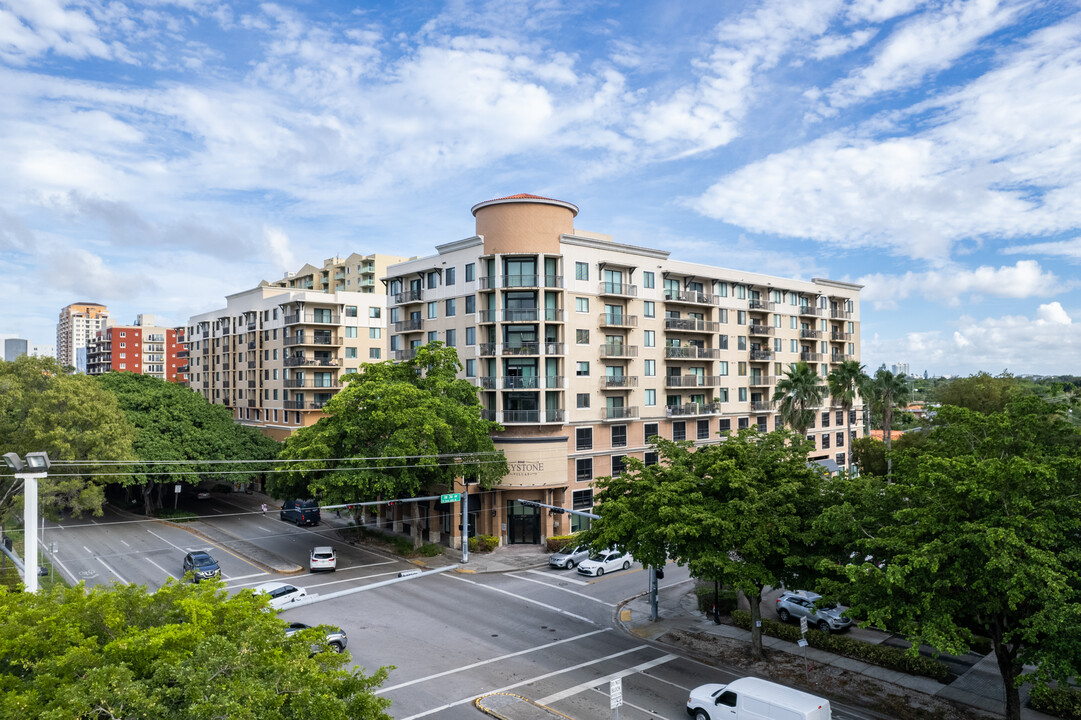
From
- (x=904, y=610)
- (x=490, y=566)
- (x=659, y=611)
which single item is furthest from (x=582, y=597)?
(x=904, y=610)

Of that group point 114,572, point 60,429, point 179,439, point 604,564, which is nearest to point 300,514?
point 179,439

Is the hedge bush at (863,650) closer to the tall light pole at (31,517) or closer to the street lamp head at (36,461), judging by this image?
the tall light pole at (31,517)

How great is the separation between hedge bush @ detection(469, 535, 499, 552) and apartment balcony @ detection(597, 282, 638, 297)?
2076 cm

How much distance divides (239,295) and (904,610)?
8312 centimetres

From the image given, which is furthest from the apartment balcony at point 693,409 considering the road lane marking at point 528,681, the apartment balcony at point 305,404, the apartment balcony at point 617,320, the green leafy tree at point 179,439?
the apartment balcony at point 305,404

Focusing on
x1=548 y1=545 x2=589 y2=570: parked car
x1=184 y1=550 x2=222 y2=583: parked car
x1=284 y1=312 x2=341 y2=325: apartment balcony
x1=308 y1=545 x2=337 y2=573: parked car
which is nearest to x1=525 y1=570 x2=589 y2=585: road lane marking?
x1=548 y1=545 x2=589 y2=570: parked car

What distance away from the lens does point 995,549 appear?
697 inches

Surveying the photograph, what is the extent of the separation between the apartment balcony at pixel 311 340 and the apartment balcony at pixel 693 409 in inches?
1491

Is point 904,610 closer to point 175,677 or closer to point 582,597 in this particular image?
point 175,677

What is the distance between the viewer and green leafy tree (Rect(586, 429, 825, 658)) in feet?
81.7

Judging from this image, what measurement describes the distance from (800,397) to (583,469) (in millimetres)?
19537

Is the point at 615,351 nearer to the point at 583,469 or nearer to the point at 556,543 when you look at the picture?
the point at 583,469

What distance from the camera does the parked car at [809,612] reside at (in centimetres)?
3058

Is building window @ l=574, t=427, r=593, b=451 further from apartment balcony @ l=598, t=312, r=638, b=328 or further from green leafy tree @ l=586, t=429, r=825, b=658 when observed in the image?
green leafy tree @ l=586, t=429, r=825, b=658
